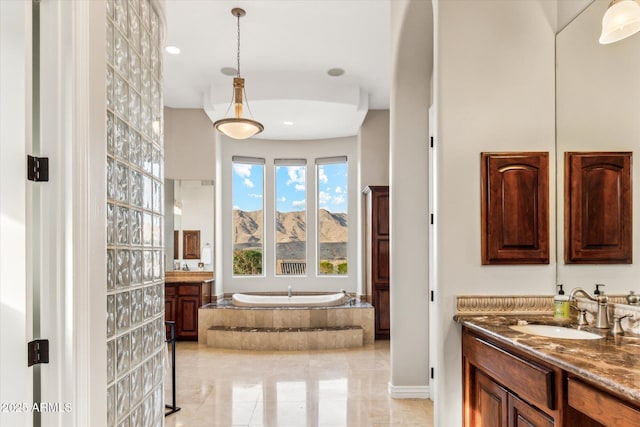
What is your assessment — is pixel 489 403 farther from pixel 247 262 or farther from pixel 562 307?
pixel 247 262

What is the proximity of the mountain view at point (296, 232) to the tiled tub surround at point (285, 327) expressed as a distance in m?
1.65

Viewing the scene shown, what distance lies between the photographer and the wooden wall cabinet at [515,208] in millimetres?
2566

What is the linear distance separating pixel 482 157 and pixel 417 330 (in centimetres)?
191

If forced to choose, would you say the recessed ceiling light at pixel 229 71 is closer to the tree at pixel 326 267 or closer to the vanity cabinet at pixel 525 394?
the tree at pixel 326 267

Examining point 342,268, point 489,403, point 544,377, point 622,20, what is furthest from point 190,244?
point 622,20

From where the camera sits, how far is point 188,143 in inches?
265

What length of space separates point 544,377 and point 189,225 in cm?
591

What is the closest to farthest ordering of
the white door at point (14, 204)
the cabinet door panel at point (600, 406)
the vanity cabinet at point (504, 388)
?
the cabinet door panel at point (600, 406) → the white door at point (14, 204) → the vanity cabinet at point (504, 388)

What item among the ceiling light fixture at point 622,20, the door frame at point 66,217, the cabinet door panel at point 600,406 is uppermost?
the ceiling light fixture at point 622,20

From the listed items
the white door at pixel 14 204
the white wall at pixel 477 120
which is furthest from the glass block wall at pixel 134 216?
the white wall at pixel 477 120

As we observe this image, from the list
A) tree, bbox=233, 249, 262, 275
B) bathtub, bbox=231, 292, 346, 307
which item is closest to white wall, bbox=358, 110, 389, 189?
bathtub, bbox=231, 292, 346, 307

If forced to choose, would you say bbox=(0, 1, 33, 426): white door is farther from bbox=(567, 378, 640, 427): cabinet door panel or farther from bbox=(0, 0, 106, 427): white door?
bbox=(567, 378, 640, 427): cabinet door panel

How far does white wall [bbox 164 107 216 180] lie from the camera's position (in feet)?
22.0

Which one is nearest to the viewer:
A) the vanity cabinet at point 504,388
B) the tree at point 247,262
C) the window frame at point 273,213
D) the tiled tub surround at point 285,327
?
the vanity cabinet at point 504,388
